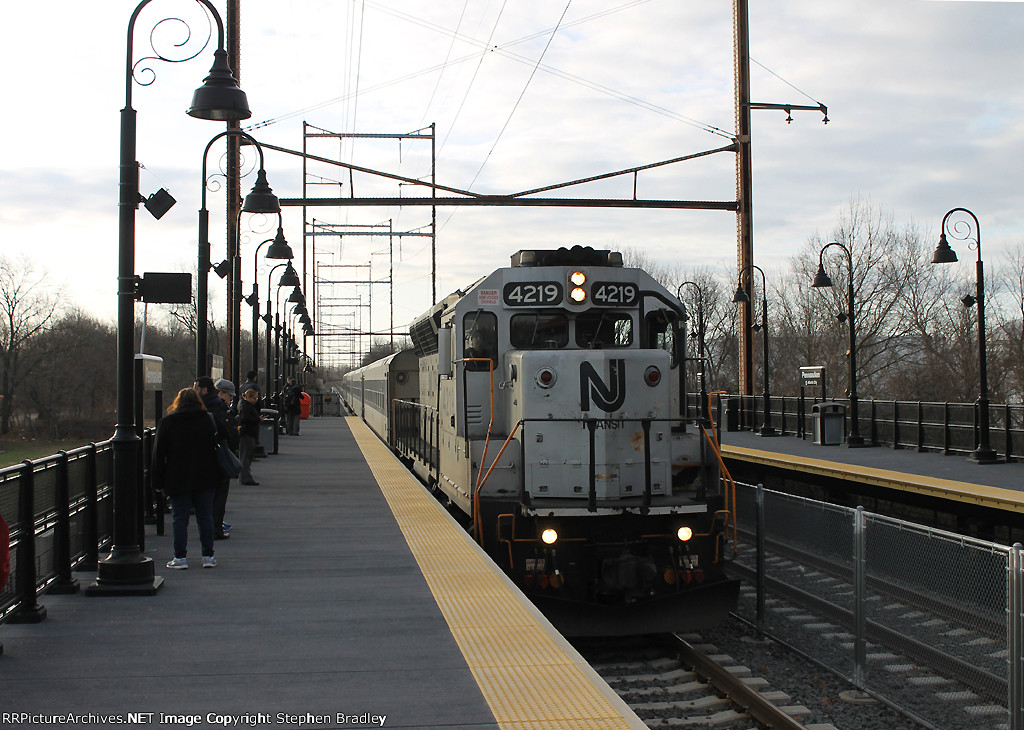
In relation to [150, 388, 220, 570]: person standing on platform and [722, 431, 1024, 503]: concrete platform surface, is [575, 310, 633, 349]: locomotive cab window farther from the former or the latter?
[722, 431, 1024, 503]: concrete platform surface

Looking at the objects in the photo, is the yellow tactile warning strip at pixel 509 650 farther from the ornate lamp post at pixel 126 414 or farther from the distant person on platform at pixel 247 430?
the distant person on platform at pixel 247 430

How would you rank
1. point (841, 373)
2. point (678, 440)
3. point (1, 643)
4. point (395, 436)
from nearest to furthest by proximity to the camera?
point (1, 643) < point (678, 440) < point (395, 436) < point (841, 373)

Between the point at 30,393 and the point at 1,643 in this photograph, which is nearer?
the point at 1,643

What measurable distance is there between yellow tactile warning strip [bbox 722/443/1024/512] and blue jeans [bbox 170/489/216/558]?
34.6 ft

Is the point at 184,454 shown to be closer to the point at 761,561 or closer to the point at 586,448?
the point at 586,448

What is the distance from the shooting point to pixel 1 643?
241 inches

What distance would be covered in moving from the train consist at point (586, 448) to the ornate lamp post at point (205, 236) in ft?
14.1

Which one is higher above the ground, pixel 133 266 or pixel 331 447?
pixel 133 266

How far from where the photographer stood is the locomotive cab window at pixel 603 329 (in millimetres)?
11180

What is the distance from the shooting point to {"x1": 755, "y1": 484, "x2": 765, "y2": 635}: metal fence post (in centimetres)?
1129

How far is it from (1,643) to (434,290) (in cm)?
3366

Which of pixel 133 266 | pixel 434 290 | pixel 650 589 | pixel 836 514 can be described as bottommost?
pixel 650 589

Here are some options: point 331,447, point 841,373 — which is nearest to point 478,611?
point 331,447

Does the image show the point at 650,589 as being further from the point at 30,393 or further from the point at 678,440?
the point at 30,393
